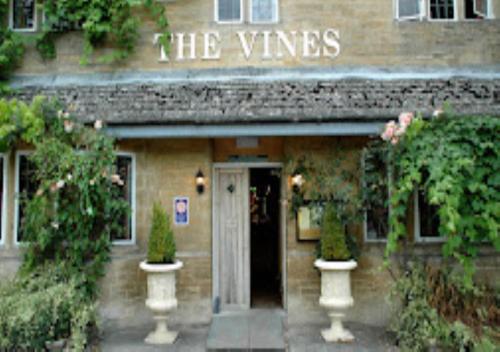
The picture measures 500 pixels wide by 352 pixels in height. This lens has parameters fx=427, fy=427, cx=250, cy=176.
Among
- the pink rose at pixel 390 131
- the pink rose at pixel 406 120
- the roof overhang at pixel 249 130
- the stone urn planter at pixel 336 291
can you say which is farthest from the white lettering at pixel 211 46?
the stone urn planter at pixel 336 291

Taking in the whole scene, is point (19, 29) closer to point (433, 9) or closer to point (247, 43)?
point (247, 43)

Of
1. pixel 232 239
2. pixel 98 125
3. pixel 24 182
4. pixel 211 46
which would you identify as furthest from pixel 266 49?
pixel 24 182

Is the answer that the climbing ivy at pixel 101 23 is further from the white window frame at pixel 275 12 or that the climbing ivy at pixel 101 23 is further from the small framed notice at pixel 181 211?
the small framed notice at pixel 181 211

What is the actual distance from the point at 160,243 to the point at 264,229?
5073 mm

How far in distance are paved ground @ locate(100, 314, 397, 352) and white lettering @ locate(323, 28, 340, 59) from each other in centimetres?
501

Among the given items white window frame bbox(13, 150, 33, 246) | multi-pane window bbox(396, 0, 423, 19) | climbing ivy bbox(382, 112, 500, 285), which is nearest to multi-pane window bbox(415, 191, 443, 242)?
climbing ivy bbox(382, 112, 500, 285)

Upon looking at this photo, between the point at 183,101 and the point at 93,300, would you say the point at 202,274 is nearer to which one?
the point at 93,300

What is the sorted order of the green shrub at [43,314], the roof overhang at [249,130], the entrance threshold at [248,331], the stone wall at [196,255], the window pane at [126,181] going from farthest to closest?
the window pane at [126,181] < the stone wall at [196,255] < the roof overhang at [249,130] < the entrance threshold at [248,331] < the green shrub at [43,314]

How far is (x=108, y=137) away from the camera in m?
6.75

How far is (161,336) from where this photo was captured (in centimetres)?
679

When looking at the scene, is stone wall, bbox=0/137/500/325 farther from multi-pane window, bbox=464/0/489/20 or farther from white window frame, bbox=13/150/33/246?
multi-pane window, bbox=464/0/489/20

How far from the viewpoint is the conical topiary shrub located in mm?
6707

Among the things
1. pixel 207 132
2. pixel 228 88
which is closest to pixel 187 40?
pixel 228 88

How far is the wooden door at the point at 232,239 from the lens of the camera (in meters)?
8.36
